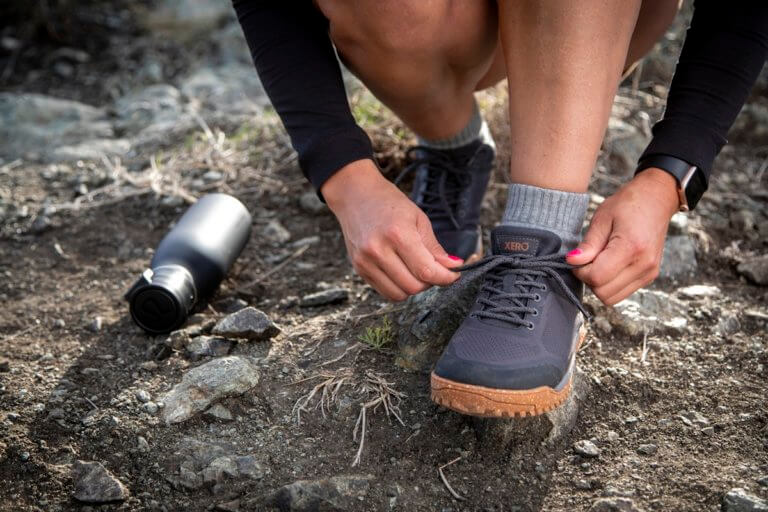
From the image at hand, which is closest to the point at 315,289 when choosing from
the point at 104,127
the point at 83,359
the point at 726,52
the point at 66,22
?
the point at 83,359

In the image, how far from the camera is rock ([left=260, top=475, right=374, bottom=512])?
1.53 metres

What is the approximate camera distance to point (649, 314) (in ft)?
7.06

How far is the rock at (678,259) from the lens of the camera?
243cm

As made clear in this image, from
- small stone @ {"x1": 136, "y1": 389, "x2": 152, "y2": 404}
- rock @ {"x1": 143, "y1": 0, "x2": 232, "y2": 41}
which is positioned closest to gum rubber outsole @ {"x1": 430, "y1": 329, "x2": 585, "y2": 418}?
small stone @ {"x1": 136, "y1": 389, "x2": 152, "y2": 404}

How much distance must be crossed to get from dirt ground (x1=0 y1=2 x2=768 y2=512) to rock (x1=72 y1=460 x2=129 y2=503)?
22mm

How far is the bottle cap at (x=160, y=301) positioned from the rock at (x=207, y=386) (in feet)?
0.84

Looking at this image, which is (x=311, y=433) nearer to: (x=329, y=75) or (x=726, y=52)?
(x=329, y=75)

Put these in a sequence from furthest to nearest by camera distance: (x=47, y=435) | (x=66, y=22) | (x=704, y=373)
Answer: (x=66, y=22) → (x=704, y=373) → (x=47, y=435)

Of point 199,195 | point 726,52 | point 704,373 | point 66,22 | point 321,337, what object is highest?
point 726,52

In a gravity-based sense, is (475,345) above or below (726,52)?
below

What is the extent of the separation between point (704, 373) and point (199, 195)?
195cm

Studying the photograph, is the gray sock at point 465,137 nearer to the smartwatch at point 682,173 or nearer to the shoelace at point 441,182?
the shoelace at point 441,182

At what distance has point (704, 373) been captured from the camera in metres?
1.94

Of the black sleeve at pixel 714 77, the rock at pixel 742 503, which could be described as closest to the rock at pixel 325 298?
the black sleeve at pixel 714 77
